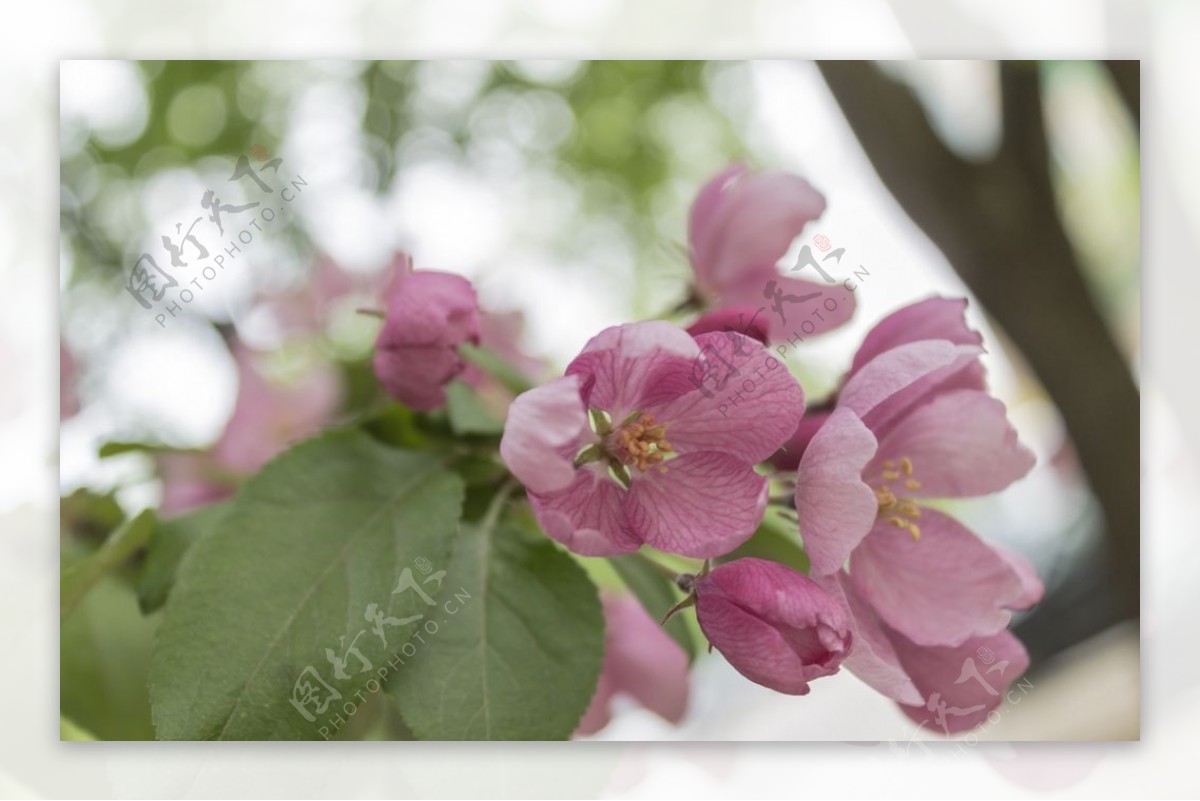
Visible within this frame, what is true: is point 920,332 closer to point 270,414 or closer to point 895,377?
point 895,377

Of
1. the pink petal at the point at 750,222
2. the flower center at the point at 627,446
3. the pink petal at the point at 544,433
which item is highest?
the pink petal at the point at 750,222

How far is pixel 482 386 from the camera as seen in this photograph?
77 cm

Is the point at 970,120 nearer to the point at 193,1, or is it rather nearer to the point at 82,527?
the point at 193,1

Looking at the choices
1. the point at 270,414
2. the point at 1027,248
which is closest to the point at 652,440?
the point at 270,414

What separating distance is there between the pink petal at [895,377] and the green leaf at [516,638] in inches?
7.7

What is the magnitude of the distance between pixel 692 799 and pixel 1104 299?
64 centimetres

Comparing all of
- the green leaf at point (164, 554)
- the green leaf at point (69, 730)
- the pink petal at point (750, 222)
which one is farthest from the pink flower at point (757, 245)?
the green leaf at point (69, 730)

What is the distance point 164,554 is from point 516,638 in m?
0.24

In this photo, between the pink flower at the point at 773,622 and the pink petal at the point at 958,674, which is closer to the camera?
the pink flower at the point at 773,622

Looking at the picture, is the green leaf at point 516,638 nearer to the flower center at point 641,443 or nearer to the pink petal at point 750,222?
the flower center at point 641,443

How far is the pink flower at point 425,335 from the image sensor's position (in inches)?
24.7

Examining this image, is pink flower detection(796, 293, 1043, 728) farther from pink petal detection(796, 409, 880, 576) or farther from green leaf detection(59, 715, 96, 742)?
green leaf detection(59, 715, 96, 742)

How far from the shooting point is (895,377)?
1.93 ft

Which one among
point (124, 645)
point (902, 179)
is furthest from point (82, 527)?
point (902, 179)
